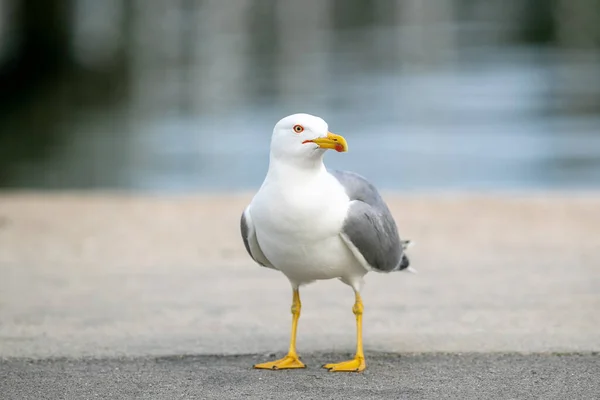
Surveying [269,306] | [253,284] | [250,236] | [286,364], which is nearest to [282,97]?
[253,284]

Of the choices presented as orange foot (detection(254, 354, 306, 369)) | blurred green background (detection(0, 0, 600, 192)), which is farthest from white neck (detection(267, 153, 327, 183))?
blurred green background (detection(0, 0, 600, 192))

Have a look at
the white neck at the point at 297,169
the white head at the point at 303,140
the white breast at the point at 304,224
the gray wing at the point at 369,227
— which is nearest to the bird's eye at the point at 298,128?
the white head at the point at 303,140

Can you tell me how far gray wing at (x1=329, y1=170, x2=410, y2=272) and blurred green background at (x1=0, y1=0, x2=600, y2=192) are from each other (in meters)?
8.41

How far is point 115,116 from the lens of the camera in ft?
78.8

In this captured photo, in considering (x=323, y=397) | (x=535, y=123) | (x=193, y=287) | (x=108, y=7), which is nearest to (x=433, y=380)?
(x=323, y=397)

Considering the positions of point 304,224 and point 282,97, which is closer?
point 304,224

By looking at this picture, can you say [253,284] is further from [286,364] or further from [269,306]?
[286,364]

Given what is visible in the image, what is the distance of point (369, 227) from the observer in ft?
17.5

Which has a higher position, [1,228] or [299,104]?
[299,104]

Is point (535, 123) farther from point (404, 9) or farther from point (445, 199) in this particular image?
point (404, 9)

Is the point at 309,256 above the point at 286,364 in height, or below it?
above

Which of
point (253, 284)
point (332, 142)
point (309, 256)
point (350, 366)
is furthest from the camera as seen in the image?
point (253, 284)

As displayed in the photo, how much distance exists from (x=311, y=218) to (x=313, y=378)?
763 millimetres

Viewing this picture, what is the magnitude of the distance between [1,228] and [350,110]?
14.0m
